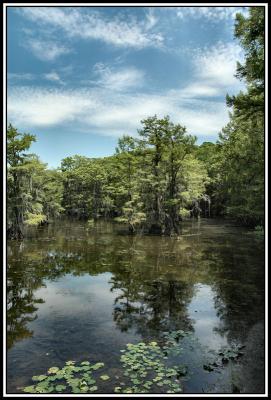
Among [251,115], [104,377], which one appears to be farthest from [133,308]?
[251,115]

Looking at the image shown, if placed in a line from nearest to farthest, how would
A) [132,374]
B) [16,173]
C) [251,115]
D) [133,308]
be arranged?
[132,374] → [133,308] → [251,115] → [16,173]

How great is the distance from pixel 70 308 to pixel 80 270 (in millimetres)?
7336

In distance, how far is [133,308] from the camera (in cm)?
1452

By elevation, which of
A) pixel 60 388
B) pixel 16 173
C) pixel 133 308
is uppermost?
pixel 16 173

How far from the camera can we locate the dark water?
964 centimetres

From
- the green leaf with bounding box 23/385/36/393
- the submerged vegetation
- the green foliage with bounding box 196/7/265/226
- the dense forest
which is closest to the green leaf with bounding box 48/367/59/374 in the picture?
the submerged vegetation

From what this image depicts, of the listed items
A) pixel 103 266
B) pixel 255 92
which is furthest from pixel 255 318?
pixel 103 266

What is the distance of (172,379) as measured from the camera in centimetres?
872

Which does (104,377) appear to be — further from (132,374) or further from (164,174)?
(164,174)

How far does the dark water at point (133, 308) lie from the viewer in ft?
31.6

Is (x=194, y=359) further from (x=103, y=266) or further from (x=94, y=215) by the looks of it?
(x=94, y=215)

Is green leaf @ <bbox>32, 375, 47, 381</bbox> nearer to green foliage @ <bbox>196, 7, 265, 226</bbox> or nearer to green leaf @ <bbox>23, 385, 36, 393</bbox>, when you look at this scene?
green leaf @ <bbox>23, 385, 36, 393</bbox>

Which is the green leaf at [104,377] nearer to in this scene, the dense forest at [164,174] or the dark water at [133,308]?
the dark water at [133,308]

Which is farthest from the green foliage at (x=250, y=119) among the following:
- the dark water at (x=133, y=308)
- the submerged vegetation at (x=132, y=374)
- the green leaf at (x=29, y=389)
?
the green leaf at (x=29, y=389)
